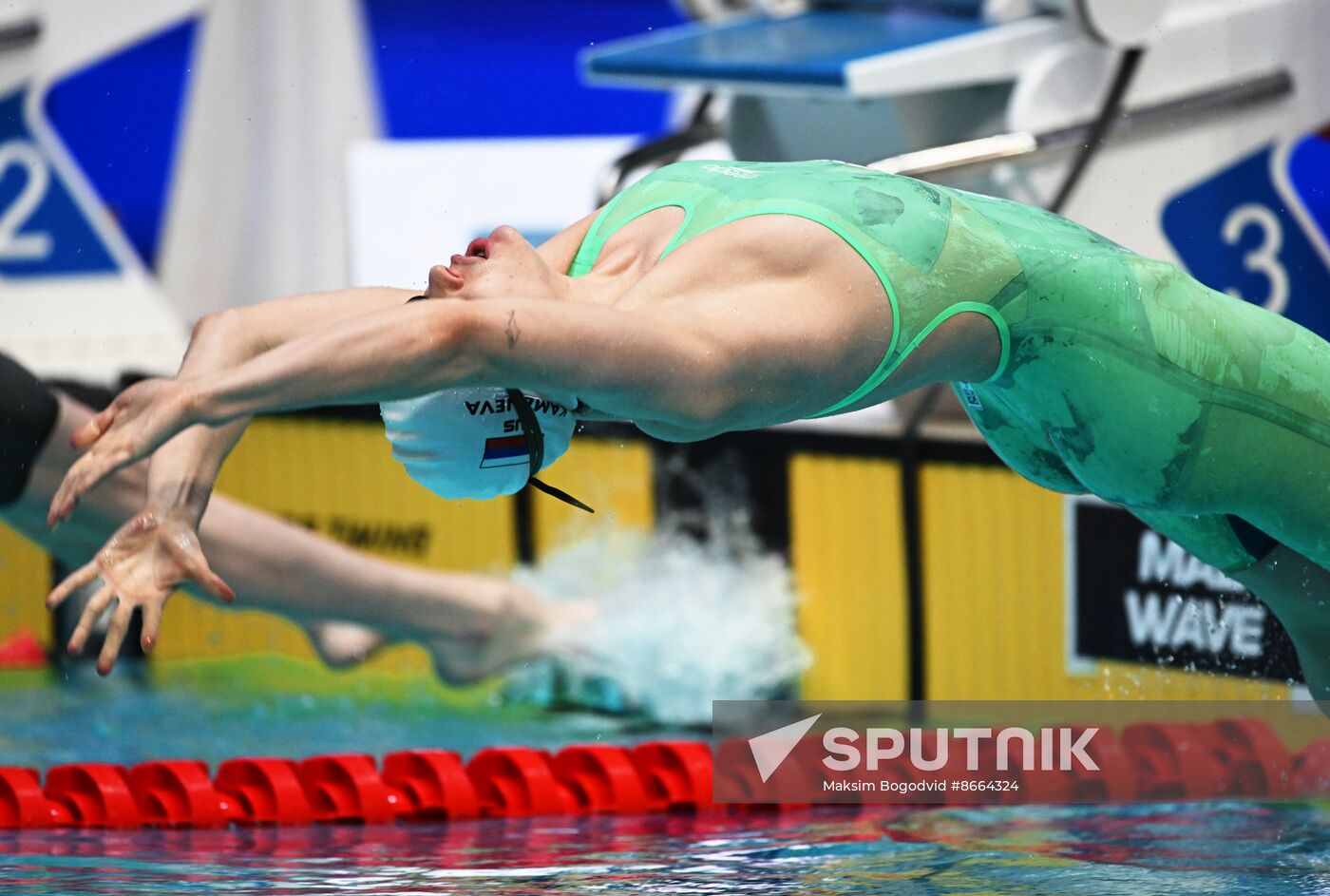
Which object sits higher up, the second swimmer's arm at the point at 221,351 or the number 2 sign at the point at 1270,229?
the number 2 sign at the point at 1270,229

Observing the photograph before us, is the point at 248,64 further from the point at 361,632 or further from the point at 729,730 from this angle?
the point at 729,730

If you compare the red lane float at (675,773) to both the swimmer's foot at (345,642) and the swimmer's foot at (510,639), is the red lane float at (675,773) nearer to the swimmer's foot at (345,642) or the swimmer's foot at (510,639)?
the swimmer's foot at (510,639)

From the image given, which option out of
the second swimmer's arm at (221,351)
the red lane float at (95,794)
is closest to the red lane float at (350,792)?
the red lane float at (95,794)

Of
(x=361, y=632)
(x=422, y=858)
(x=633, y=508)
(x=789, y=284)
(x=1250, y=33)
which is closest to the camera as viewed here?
(x=789, y=284)

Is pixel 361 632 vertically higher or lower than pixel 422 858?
higher

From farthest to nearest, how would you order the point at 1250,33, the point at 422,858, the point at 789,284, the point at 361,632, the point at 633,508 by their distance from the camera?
the point at 633,508
the point at 361,632
the point at 1250,33
the point at 422,858
the point at 789,284

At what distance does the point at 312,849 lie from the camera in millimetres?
3039

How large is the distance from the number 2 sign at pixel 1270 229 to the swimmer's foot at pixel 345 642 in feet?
7.22

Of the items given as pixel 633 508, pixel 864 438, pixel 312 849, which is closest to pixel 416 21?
pixel 633 508

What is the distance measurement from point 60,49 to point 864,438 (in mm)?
3503

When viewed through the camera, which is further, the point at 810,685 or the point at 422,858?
the point at 810,685

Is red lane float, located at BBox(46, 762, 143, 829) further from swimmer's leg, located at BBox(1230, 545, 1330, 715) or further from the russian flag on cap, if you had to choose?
swimmer's leg, located at BBox(1230, 545, 1330, 715)

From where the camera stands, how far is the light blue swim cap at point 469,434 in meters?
2.37

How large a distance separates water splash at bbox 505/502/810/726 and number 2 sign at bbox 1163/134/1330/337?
4.34ft
